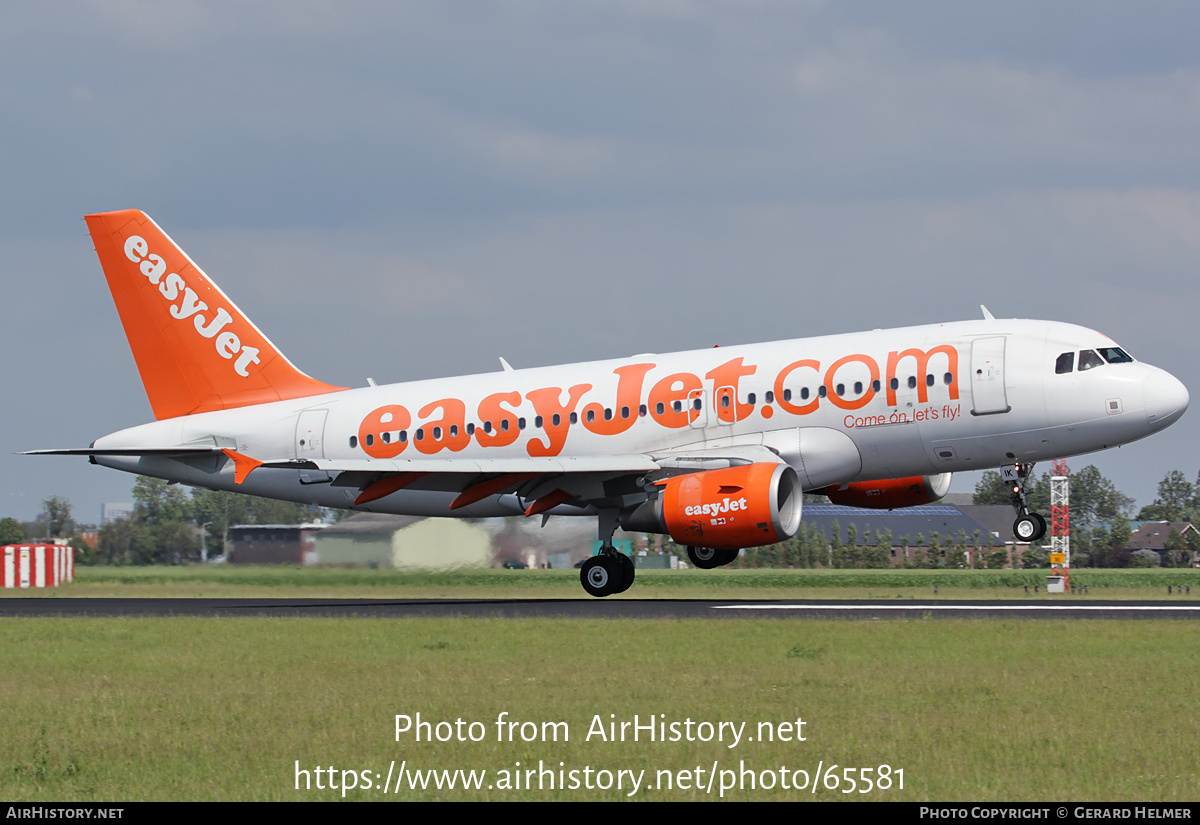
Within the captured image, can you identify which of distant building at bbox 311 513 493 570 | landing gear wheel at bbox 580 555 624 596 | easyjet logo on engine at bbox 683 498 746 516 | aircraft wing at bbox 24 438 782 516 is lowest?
landing gear wheel at bbox 580 555 624 596

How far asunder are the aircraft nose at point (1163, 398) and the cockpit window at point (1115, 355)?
0.64m

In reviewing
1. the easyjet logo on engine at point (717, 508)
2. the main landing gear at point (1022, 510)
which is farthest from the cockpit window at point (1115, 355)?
the easyjet logo on engine at point (717, 508)

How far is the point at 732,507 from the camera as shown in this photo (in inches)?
1043

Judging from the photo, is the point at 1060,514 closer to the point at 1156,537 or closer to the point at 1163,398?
the point at 1163,398

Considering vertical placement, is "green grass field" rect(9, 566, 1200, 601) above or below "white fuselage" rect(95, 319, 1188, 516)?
below

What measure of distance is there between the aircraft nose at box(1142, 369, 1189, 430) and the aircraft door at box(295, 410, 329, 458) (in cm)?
1972

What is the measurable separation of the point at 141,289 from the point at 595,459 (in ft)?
46.9

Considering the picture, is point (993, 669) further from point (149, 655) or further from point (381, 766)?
point (149, 655)

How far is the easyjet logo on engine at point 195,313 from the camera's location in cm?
3547

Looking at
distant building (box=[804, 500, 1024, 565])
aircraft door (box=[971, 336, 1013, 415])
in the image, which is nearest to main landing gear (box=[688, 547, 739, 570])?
aircraft door (box=[971, 336, 1013, 415])

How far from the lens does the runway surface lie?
993 inches

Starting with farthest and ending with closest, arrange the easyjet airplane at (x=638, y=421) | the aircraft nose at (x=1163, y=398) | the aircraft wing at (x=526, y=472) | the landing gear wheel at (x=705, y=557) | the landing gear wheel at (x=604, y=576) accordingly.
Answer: the landing gear wheel at (x=705, y=557), the landing gear wheel at (x=604, y=576), the aircraft wing at (x=526, y=472), the easyjet airplane at (x=638, y=421), the aircraft nose at (x=1163, y=398)

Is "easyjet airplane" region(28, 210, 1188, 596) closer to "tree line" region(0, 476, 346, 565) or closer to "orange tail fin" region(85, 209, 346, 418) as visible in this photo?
"orange tail fin" region(85, 209, 346, 418)

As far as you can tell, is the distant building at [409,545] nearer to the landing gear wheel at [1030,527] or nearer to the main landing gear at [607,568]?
the main landing gear at [607,568]
